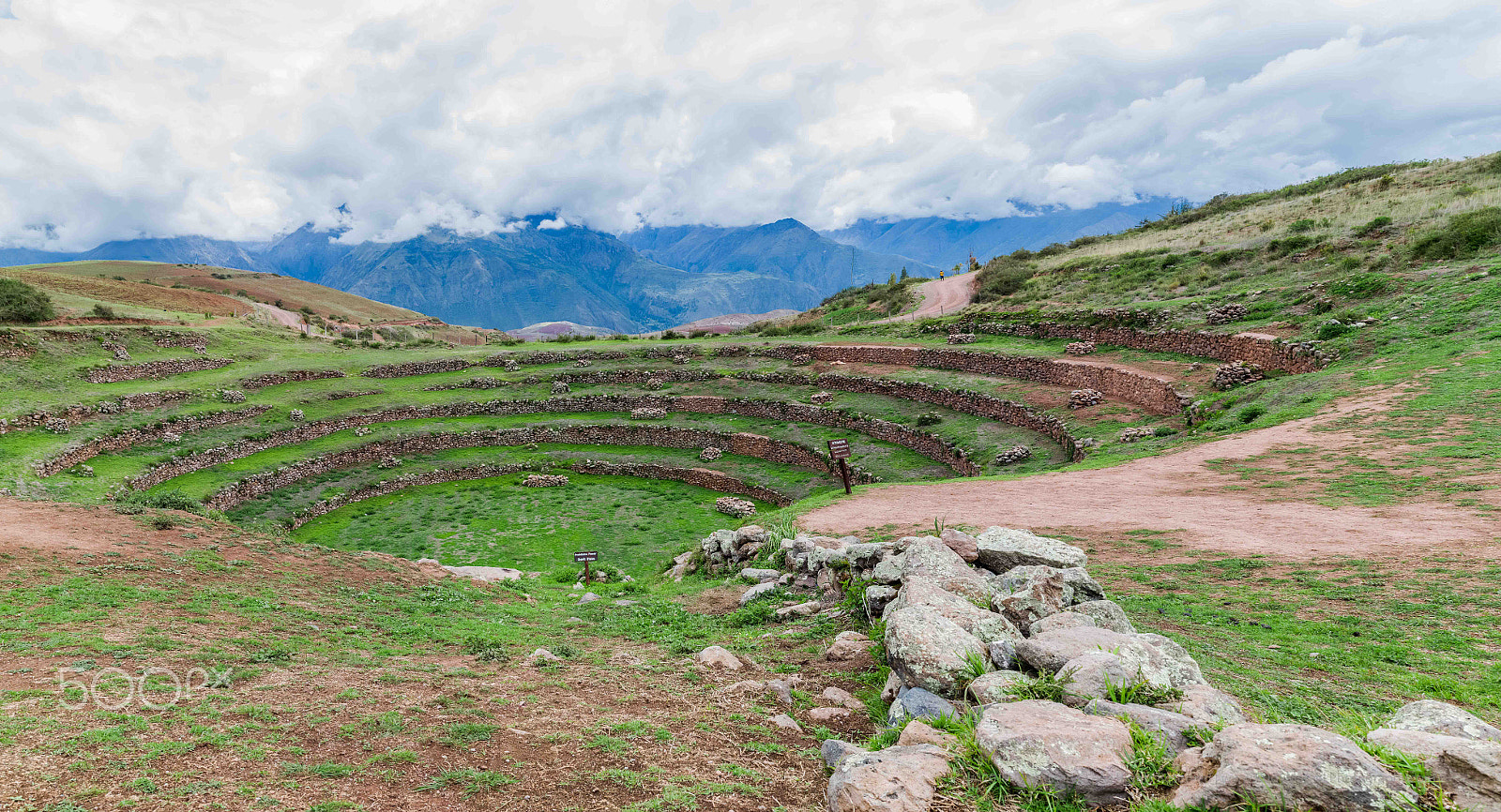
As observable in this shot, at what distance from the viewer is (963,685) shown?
5656 millimetres

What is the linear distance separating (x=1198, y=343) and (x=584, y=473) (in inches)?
1279

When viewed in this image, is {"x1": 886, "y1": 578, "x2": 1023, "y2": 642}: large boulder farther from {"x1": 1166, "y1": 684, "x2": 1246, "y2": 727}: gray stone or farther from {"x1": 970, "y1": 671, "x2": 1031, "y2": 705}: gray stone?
{"x1": 1166, "y1": 684, "x2": 1246, "y2": 727}: gray stone

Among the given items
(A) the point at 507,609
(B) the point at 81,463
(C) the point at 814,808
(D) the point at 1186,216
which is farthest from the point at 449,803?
(D) the point at 1186,216

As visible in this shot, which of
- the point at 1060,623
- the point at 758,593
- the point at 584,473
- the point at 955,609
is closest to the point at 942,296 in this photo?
the point at 584,473

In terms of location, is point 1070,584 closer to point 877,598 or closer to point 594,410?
point 877,598

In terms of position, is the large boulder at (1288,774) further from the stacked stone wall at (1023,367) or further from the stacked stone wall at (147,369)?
the stacked stone wall at (147,369)

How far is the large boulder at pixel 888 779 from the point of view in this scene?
13.3 ft

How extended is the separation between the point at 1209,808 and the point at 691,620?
8.17 meters

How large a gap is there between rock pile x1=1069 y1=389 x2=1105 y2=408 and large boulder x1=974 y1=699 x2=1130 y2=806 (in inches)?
1002

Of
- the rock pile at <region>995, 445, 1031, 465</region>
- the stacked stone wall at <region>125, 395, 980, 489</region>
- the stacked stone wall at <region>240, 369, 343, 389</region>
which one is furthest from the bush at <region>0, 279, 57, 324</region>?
the rock pile at <region>995, 445, 1031, 465</region>

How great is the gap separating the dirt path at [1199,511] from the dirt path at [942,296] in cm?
3794

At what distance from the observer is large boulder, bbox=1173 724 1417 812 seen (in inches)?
125

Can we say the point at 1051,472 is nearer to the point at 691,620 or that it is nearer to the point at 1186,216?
the point at 691,620

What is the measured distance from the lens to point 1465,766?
3184mm
